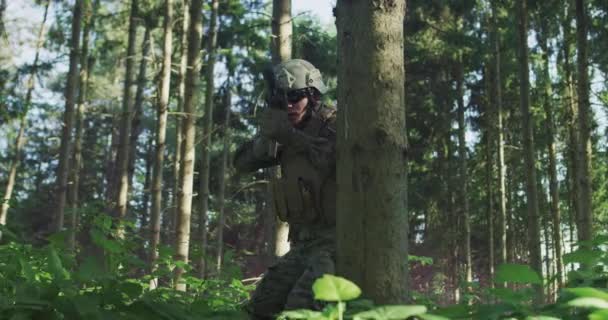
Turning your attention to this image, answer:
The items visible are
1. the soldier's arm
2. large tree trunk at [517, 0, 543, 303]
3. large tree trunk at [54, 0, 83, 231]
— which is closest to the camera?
the soldier's arm

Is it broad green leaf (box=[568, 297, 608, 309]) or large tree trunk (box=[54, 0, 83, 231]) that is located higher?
large tree trunk (box=[54, 0, 83, 231])

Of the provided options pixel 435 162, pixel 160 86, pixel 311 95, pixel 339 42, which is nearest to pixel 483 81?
pixel 435 162

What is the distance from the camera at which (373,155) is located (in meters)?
2.58

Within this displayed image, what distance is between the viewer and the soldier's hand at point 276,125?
3959 mm

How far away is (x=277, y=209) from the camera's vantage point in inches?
178

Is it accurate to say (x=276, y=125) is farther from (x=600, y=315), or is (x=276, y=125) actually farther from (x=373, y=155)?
(x=600, y=315)

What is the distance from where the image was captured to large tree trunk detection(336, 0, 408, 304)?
8.34ft

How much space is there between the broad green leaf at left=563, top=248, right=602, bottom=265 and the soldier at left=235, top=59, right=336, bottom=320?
1.64m

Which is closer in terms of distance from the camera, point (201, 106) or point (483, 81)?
point (483, 81)

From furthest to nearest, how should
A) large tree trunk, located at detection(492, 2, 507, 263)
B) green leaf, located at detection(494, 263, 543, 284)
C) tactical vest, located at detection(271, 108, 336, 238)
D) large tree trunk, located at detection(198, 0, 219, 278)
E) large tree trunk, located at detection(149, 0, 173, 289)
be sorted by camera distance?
large tree trunk, located at detection(492, 2, 507, 263)
large tree trunk, located at detection(198, 0, 219, 278)
large tree trunk, located at detection(149, 0, 173, 289)
tactical vest, located at detection(271, 108, 336, 238)
green leaf, located at detection(494, 263, 543, 284)

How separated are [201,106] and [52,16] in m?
16.5

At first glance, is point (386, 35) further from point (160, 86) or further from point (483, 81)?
point (483, 81)

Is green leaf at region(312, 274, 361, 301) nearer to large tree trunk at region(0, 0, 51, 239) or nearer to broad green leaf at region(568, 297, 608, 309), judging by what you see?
broad green leaf at region(568, 297, 608, 309)

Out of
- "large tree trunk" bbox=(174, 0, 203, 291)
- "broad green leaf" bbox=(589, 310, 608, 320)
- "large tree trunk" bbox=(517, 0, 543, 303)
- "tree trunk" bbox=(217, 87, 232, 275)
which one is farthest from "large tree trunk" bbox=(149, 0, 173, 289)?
"broad green leaf" bbox=(589, 310, 608, 320)
